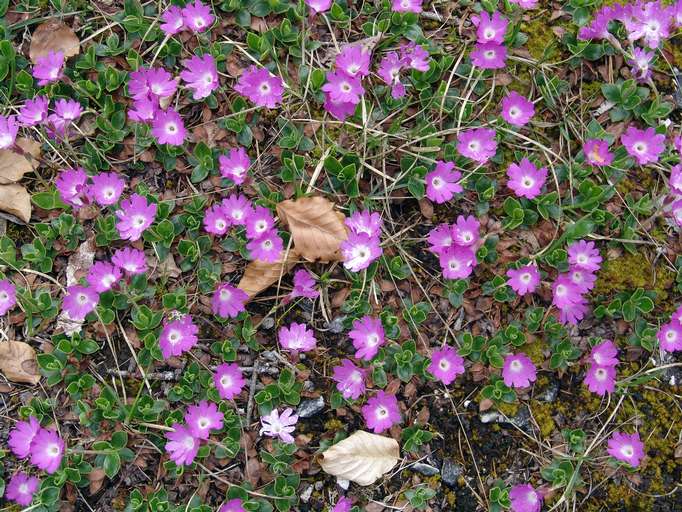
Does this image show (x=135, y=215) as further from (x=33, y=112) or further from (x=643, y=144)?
(x=643, y=144)

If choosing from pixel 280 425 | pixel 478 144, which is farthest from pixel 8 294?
pixel 478 144

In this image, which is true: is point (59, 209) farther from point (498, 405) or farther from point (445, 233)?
point (498, 405)

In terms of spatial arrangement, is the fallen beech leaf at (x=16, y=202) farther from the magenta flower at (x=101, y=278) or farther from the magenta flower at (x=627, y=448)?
the magenta flower at (x=627, y=448)

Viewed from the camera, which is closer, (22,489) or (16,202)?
(22,489)

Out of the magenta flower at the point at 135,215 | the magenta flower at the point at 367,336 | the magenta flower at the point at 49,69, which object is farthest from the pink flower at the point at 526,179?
the magenta flower at the point at 49,69

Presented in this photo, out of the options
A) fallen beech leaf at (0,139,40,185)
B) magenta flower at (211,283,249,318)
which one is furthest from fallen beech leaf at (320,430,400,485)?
fallen beech leaf at (0,139,40,185)

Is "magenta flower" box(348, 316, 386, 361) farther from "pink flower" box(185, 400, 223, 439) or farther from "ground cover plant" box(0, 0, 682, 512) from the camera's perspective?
"pink flower" box(185, 400, 223, 439)
